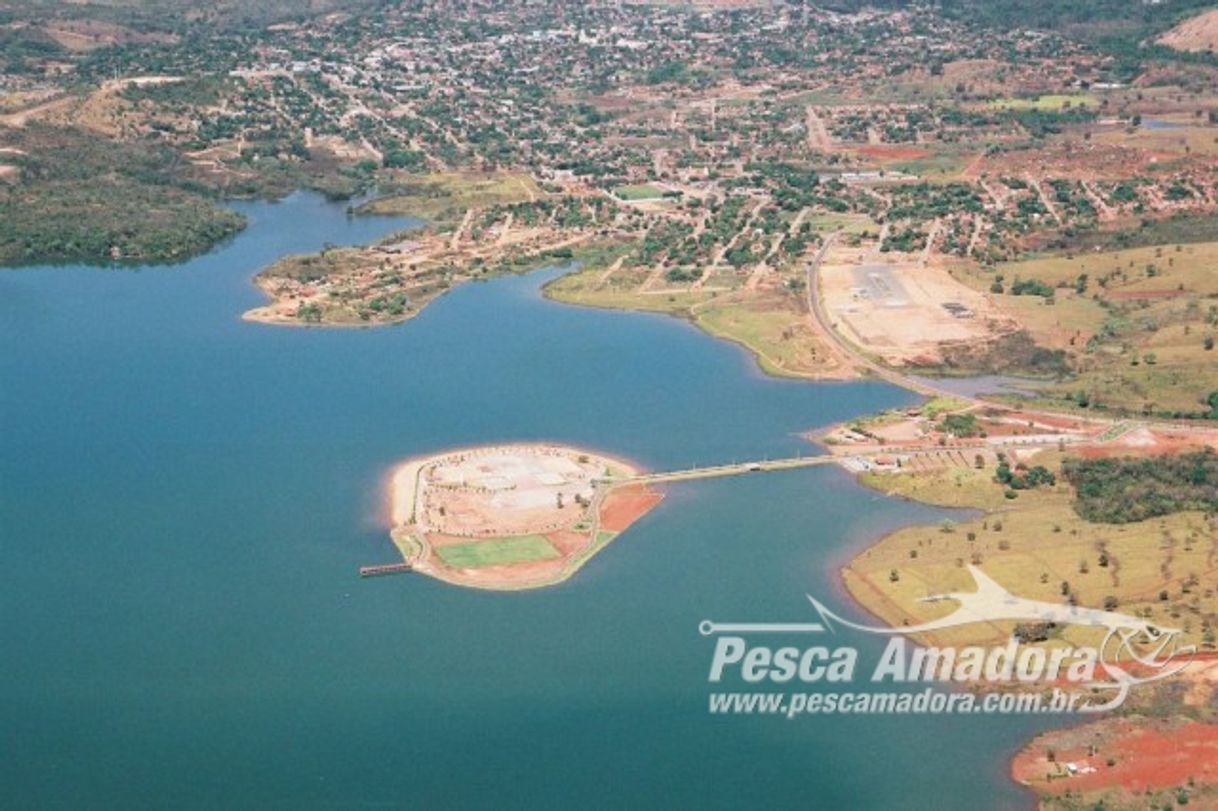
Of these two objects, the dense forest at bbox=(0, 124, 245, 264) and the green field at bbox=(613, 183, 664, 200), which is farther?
the green field at bbox=(613, 183, 664, 200)

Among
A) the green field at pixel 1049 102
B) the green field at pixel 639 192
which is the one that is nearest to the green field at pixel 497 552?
the green field at pixel 639 192

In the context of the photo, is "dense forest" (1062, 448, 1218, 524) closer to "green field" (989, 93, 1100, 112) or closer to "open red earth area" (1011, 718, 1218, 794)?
"open red earth area" (1011, 718, 1218, 794)

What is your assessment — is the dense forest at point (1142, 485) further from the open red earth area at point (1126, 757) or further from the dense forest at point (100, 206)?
the dense forest at point (100, 206)

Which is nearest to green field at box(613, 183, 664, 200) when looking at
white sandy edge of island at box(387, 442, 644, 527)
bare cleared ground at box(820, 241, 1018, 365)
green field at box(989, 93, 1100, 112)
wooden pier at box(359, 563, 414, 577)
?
bare cleared ground at box(820, 241, 1018, 365)

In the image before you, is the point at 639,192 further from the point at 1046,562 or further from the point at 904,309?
the point at 1046,562

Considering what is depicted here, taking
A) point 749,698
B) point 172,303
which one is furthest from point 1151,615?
point 172,303

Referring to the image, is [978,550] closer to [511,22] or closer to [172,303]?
[172,303]

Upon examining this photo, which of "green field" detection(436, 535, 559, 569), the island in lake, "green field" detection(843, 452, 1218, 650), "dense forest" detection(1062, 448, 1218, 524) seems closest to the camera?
"green field" detection(843, 452, 1218, 650)

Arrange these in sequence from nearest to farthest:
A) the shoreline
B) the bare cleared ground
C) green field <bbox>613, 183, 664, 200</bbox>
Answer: the shoreline
the bare cleared ground
green field <bbox>613, 183, 664, 200</bbox>
